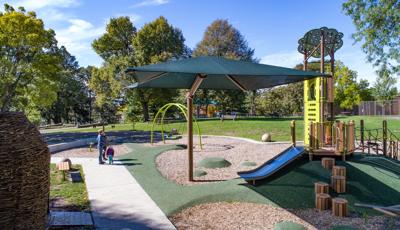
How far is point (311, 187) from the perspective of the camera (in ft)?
24.9

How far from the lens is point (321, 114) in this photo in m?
9.79

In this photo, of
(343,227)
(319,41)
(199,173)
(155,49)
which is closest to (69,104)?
(155,49)

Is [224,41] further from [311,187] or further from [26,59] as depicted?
[311,187]

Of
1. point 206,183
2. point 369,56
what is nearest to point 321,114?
point 206,183

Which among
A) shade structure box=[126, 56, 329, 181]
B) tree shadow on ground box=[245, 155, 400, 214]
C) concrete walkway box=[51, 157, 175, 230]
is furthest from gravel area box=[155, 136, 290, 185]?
tree shadow on ground box=[245, 155, 400, 214]

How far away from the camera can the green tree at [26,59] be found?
66.2ft

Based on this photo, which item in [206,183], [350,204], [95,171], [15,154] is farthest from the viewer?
[95,171]

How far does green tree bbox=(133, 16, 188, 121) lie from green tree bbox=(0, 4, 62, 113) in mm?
13834

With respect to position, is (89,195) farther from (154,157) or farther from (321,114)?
(321,114)

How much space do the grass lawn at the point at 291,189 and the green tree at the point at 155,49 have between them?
2815 cm

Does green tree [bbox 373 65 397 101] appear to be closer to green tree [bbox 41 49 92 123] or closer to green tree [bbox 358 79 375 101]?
green tree [bbox 358 79 375 101]

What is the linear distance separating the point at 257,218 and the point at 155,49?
35.0 metres

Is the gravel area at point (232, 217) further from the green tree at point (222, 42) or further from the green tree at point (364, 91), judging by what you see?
the green tree at point (364, 91)

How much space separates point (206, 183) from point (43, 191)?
5.27 meters
